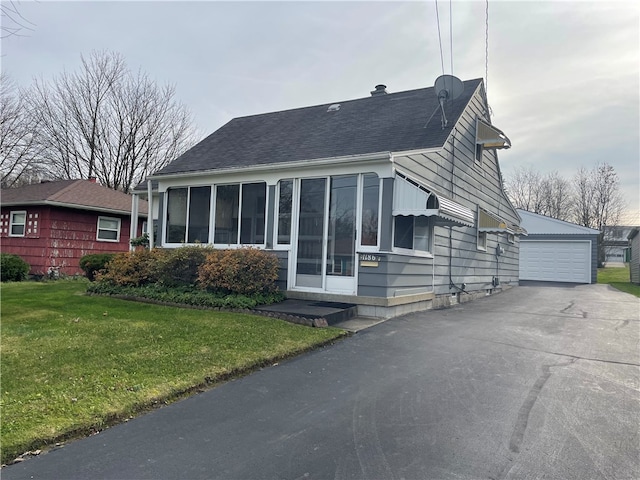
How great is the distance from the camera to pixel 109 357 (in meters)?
5.45

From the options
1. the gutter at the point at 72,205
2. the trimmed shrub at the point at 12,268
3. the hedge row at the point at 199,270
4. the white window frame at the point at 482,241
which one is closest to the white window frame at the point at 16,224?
the gutter at the point at 72,205

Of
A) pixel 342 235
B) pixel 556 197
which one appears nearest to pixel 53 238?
pixel 342 235

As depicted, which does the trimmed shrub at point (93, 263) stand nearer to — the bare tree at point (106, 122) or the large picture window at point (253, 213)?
the large picture window at point (253, 213)

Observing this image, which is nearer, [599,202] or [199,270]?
[199,270]

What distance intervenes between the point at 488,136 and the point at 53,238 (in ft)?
52.6

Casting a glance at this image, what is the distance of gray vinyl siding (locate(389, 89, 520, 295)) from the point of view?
11.3 meters

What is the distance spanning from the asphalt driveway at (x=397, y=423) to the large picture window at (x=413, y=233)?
317cm

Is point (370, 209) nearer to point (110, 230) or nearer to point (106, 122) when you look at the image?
point (110, 230)

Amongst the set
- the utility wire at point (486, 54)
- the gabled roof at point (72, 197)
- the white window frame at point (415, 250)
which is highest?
the utility wire at point (486, 54)

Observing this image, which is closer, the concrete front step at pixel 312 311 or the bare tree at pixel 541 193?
the concrete front step at pixel 312 311

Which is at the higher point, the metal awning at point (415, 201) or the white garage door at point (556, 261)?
the metal awning at point (415, 201)

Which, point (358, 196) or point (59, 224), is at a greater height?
point (358, 196)

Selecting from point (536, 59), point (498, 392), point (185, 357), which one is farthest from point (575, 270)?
point (185, 357)

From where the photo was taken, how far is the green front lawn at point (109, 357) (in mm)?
3791
